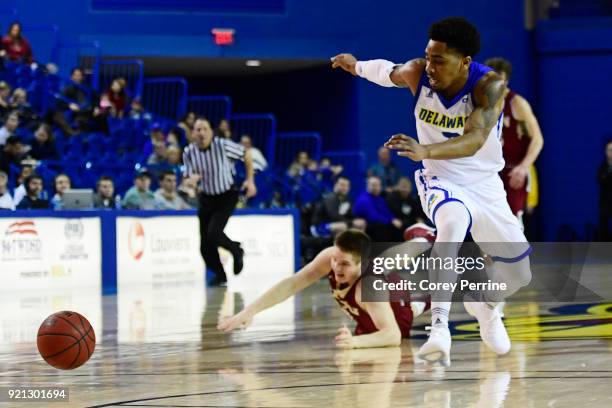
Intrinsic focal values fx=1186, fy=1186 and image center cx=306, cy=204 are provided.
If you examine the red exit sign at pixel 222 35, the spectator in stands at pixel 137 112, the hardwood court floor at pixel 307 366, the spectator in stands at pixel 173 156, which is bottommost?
the hardwood court floor at pixel 307 366

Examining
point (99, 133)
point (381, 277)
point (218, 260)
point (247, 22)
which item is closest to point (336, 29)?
point (247, 22)

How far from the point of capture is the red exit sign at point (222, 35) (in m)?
24.3

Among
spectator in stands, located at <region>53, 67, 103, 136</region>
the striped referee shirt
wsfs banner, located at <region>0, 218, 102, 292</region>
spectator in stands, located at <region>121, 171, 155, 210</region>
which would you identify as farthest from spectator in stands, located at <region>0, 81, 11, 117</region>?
the striped referee shirt

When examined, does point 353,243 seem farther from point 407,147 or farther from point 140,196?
point 140,196

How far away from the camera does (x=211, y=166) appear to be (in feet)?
48.6

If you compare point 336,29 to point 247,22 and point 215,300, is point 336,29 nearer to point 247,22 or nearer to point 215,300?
point 247,22

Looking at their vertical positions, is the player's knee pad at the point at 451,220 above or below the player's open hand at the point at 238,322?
above

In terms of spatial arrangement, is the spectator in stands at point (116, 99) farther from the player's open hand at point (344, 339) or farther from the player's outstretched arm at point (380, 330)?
the player's open hand at point (344, 339)

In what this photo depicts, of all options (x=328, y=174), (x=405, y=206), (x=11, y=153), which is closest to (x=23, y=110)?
(x=11, y=153)

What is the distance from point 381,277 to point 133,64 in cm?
1695

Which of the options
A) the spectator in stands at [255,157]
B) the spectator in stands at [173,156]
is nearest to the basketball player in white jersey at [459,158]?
the spectator in stands at [173,156]

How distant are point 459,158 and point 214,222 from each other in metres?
8.21

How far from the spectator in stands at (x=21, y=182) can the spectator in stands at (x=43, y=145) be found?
0.85 metres

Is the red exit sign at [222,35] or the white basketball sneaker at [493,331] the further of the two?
the red exit sign at [222,35]
